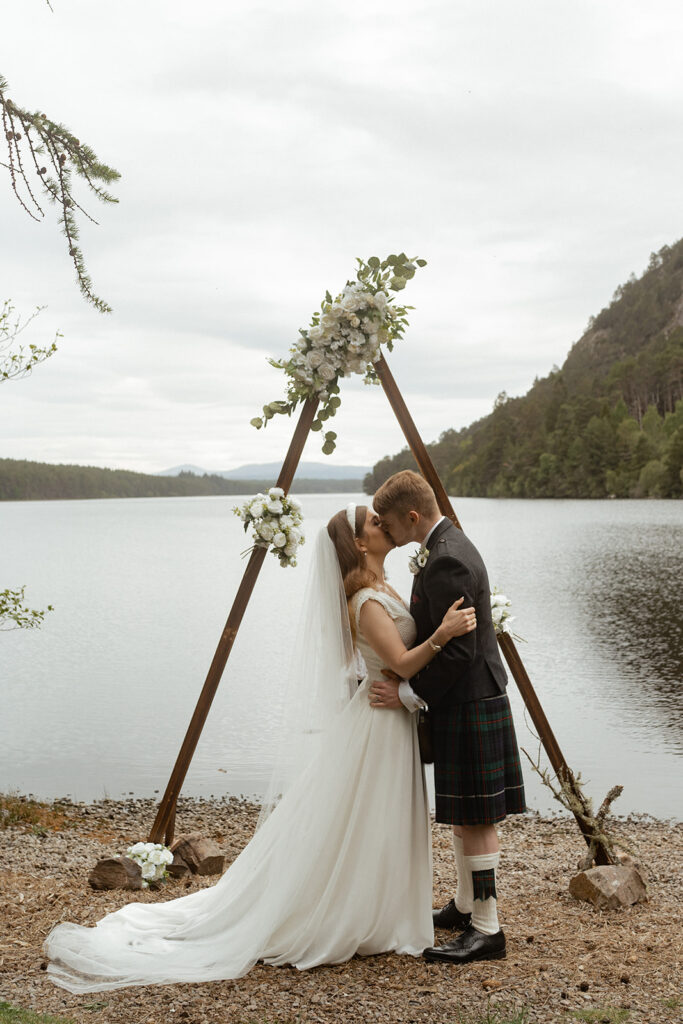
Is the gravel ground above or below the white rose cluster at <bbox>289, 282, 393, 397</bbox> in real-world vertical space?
below

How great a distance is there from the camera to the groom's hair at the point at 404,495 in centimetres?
423

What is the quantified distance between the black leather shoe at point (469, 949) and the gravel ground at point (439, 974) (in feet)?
0.18

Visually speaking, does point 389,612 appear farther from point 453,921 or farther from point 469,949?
point 453,921

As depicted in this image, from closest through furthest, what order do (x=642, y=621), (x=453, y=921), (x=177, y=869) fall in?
(x=453, y=921) → (x=177, y=869) → (x=642, y=621)

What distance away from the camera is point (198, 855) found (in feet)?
20.3

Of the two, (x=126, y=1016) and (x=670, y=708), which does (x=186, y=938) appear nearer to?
(x=126, y=1016)

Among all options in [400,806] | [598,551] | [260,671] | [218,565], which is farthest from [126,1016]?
[218,565]

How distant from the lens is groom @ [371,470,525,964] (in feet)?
13.8

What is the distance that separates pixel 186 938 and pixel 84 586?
34.4 m

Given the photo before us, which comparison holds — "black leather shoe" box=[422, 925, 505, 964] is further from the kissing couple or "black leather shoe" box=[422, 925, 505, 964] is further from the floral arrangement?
the floral arrangement

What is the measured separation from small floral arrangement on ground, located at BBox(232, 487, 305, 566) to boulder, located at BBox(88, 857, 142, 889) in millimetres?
2208

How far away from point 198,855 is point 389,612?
9.65 ft

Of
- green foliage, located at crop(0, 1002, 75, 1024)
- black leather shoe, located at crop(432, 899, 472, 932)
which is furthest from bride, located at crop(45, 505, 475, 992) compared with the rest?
black leather shoe, located at crop(432, 899, 472, 932)

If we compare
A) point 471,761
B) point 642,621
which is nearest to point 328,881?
point 471,761
